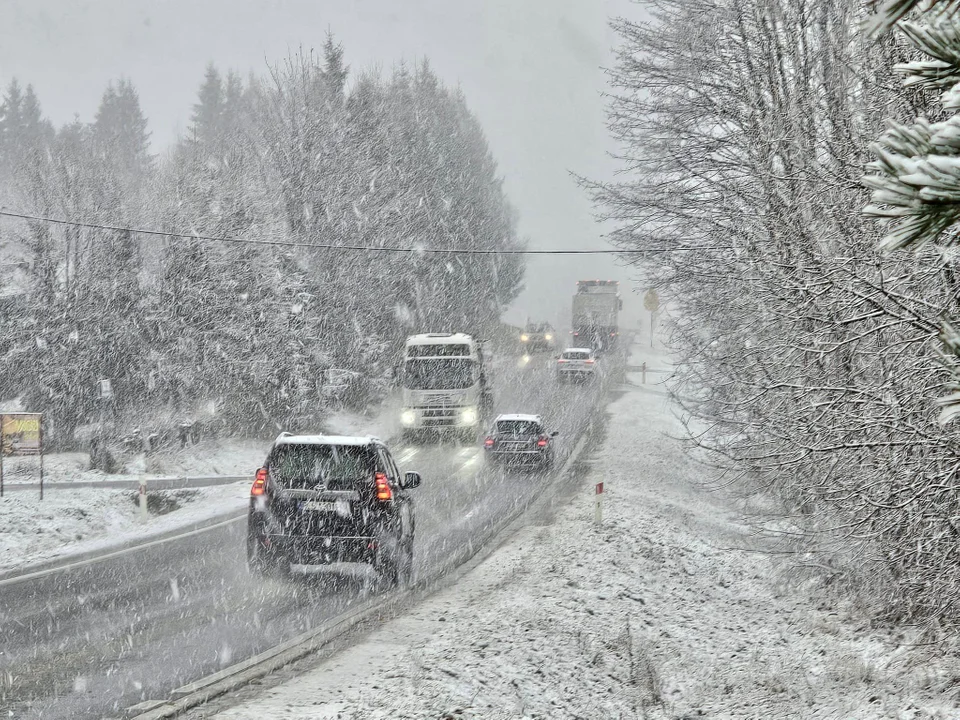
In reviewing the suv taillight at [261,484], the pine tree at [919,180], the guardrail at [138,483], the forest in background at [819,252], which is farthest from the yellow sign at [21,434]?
the pine tree at [919,180]

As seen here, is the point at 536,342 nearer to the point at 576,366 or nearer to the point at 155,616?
the point at 576,366

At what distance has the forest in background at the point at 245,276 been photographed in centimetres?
2902

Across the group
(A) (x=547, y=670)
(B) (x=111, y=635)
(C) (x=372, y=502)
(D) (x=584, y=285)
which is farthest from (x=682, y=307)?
(D) (x=584, y=285)

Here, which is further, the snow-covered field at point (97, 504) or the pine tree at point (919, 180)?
the snow-covered field at point (97, 504)

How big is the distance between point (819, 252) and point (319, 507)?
6.94 meters

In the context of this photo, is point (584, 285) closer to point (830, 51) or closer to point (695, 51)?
point (695, 51)

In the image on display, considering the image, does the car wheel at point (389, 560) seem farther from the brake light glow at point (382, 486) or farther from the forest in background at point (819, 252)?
the forest in background at point (819, 252)

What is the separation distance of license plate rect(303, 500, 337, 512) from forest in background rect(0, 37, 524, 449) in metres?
17.7

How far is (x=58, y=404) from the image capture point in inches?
1134

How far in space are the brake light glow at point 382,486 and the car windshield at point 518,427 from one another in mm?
13694

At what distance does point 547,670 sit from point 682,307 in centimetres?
1257

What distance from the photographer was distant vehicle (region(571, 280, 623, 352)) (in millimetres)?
63469

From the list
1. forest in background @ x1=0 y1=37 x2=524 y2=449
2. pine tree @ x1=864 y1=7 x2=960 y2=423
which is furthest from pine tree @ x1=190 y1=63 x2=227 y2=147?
pine tree @ x1=864 y1=7 x2=960 y2=423

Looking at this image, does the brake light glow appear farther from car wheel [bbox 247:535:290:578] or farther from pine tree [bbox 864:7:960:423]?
pine tree [bbox 864:7:960:423]
